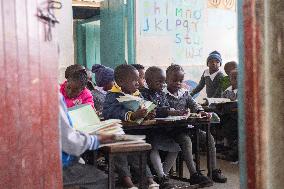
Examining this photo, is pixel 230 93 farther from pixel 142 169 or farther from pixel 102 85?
pixel 142 169

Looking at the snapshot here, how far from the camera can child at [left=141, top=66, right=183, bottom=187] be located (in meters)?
4.56

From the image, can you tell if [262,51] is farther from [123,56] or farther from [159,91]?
[123,56]

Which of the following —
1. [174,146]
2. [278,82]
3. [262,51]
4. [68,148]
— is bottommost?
[174,146]

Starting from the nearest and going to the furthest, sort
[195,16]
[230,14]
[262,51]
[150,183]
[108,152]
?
[262,51], [108,152], [150,183], [195,16], [230,14]

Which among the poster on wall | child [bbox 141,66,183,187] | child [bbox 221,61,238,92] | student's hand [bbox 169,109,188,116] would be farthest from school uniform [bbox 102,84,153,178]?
the poster on wall

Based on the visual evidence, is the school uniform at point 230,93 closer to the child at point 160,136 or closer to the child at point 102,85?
the child at point 160,136

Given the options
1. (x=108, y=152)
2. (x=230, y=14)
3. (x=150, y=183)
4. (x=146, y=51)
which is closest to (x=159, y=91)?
(x=150, y=183)

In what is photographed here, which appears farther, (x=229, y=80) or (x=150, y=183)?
(x=229, y=80)

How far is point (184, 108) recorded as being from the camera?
4.96 m

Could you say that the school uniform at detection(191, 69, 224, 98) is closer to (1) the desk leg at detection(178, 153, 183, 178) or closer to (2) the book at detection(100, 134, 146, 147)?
(1) the desk leg at detection(178, 153, 183, 178)

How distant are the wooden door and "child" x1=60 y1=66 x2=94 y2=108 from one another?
2597 mm

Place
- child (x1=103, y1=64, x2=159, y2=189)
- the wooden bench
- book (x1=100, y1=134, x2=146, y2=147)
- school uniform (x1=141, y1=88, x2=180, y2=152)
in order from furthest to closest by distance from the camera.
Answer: school uniform (x1=141, y1=88, x2=180, y2=152)
child (x1=103, y1=64, x2=159, y2=189)
the wooden bench
book (x1=100, y1=134, x2=146, y2=147)

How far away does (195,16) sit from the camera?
798 centimetres

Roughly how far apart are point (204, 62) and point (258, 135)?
6.24 meters
